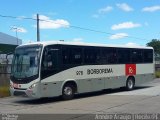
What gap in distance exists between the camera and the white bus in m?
17.3

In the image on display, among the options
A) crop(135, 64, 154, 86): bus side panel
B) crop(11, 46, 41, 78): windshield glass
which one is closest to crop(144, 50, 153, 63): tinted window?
crop(135, 64, 154, 86): bus side panel

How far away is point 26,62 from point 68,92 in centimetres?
270

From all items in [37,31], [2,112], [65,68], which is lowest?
[2,112]

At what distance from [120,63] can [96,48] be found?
8.55 feet

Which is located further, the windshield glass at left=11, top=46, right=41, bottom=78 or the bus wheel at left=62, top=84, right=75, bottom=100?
the bus wheel at left=62, top=84, right=75, bottom=100

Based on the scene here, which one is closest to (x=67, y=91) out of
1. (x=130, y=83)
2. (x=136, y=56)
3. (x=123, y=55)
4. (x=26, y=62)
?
(x=26, y=62)

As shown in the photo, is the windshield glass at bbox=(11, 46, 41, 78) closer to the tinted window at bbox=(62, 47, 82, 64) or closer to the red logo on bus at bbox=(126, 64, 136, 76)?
the tinted window at bbox=(62, 47, 82, 64)

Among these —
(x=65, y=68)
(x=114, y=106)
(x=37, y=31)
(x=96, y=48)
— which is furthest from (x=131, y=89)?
(x=37, y=31)

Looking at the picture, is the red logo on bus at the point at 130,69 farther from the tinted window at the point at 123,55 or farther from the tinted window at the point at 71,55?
the tinted window at the point at 71,55

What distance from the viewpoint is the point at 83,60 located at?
19953 mm

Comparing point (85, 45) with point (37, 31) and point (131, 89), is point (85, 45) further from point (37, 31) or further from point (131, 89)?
point (37, 31)

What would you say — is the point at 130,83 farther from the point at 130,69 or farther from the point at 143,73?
the point at 143,73

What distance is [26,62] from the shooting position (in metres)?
17.7

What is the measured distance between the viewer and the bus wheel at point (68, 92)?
18609 millimetres
